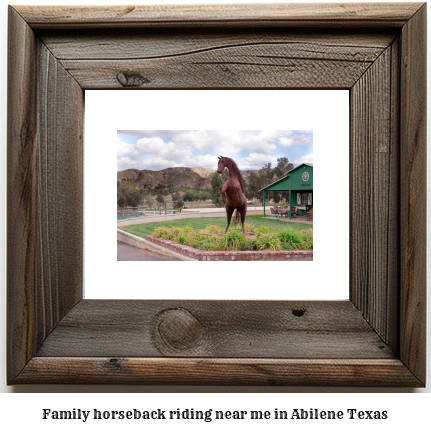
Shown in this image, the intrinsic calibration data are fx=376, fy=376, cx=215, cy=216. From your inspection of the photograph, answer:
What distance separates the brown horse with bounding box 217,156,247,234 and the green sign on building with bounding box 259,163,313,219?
0.05 m

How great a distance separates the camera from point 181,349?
1.81 ft

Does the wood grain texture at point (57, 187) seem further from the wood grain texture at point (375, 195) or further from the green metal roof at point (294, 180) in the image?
the wood grain texture at point (375, 195)

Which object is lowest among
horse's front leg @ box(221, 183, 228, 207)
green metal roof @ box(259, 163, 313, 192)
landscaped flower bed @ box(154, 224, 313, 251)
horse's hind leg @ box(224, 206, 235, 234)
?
landscaped flower bed @ box(154, 224, 313, 251)

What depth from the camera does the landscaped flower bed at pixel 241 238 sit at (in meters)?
0.57

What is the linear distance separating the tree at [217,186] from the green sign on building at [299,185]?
79mm

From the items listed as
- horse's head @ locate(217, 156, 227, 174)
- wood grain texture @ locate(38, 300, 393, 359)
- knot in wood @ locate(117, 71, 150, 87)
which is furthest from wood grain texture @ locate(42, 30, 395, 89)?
wood grain texture @ locate(38, 300, 393, 359)

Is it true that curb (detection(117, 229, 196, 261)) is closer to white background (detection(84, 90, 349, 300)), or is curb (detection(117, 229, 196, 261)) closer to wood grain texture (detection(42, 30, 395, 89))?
white background (detection(84, 90, 349, 300))

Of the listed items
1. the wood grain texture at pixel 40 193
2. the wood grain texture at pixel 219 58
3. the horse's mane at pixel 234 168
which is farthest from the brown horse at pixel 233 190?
the wood grain texture at pixel 40 193

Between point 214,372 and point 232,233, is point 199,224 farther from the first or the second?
point 214,372

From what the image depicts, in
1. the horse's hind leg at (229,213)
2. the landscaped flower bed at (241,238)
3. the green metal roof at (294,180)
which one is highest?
the green metal roof at (294,180)

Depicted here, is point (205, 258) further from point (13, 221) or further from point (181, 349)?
point (13, 221)

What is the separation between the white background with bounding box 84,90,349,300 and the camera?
1.85 ft

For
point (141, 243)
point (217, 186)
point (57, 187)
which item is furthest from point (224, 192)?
point (57, 187)
